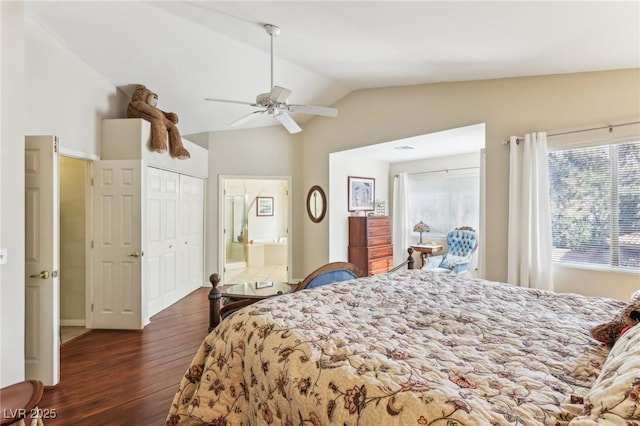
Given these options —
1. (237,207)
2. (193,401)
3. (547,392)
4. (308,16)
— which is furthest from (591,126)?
(237,207)

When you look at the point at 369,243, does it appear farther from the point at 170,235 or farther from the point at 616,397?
the point at 616,397

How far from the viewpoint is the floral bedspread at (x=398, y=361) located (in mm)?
962

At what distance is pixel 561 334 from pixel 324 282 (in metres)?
1.64

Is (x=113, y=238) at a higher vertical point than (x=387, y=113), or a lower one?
lower

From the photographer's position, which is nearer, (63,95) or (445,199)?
(63,95)

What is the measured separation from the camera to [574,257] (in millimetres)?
3035

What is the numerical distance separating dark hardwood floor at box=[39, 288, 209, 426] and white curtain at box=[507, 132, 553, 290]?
10.8ft

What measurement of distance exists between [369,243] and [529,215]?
8.79 feet

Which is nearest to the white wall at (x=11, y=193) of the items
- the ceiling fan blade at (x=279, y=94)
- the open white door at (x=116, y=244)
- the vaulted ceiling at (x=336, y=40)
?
the vaulted ceiling at (x=336, y=40)

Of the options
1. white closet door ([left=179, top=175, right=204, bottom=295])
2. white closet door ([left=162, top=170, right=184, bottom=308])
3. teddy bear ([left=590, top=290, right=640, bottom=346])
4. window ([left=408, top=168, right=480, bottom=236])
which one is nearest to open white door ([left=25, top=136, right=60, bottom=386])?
white closet door ([left=162, top=170, right=184, bottom=308])

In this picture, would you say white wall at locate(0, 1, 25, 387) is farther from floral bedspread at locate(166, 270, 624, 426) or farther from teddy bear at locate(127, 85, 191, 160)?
teddy bear at locate(127, 85, 191, 160)

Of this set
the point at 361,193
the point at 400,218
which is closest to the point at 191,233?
the point at 361,193

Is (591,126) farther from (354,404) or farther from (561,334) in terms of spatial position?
(354,404)

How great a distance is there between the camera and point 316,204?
5.68 meters
